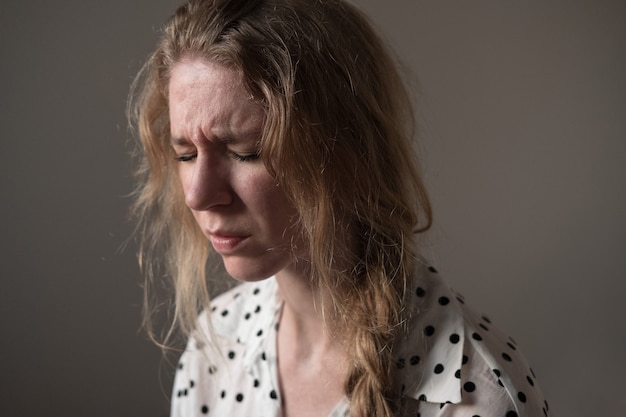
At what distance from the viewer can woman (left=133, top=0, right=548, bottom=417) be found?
0.99m

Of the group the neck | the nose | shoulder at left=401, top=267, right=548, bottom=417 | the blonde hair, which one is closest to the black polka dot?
shoulder at left=401, top=267, right=548, bottom=417

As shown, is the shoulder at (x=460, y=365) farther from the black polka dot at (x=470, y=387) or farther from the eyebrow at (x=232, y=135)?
the eyebrow at (x=232, y=135)

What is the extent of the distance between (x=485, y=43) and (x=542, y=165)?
0.31 metres

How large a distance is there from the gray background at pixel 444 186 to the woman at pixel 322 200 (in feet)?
1.45

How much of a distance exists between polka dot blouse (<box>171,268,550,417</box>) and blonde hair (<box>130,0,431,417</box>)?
4 cm

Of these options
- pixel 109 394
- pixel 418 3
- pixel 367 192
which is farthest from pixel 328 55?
pixel 109 394

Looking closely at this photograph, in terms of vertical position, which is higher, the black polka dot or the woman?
the woman

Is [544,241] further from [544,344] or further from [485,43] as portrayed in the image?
[485,43]

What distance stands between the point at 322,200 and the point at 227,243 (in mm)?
146

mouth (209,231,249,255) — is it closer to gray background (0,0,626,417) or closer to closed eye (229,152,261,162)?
closed eye (229,152,261,162)

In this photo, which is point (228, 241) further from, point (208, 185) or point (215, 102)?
point (215, 102)

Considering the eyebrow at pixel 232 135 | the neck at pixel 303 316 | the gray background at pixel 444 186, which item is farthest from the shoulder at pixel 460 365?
the gray background at pixel 444 186

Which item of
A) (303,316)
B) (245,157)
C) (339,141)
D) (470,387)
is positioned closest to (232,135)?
(245,157)

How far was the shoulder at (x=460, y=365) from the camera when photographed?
1037 millimetres
